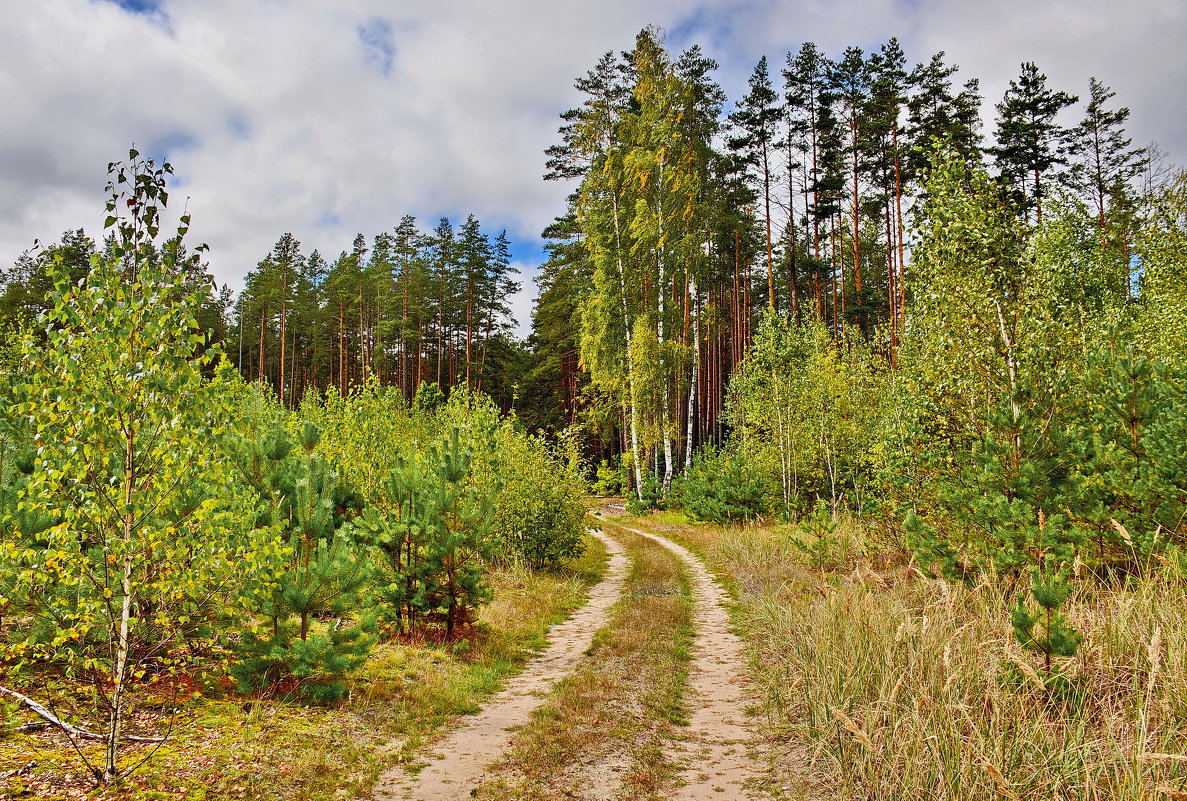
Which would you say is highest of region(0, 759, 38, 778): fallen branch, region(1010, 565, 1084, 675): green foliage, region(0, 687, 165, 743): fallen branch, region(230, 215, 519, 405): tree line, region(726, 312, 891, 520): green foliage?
region(230, 215, 519, 405): tree line

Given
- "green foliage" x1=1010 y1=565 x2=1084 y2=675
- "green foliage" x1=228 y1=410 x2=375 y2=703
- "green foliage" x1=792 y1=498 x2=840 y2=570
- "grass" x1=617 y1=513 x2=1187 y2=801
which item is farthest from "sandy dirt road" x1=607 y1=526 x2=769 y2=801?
"green foliage" x1=228 y1=410 x2=375 y2=703

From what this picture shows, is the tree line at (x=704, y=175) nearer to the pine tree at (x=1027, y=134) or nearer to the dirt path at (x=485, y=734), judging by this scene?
the pine tree at (x=1027, y=134)

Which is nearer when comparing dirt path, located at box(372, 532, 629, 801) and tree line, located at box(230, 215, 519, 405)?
dirt path, located at box(372, 532, 629, 801)

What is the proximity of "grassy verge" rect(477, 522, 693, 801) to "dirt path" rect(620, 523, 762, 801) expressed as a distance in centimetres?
14

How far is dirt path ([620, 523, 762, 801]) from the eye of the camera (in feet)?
12.9

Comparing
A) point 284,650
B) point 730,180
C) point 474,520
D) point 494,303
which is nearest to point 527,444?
point 474,520

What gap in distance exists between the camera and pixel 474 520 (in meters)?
7.43

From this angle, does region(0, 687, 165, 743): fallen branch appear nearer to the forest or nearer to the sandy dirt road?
the forest

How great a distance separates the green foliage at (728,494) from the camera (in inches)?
692

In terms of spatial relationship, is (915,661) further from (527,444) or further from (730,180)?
(730,180)

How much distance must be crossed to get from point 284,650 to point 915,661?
457cm

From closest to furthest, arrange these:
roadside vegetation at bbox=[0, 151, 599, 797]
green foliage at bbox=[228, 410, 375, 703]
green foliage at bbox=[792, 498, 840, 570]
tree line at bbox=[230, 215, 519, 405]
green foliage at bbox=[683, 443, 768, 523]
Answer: roadside vegetation at bbox=[0, 151, 599, 797] < green foliage at bbox=[228, 410, 375, 703] < green foliage at bbox=[792, 498, 840, 570] < green foliage at bbox=[683, 443, 768, 523] < tree line at bbox=[230, 215, 519, 405]

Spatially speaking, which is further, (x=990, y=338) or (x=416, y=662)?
(x=990, y=338)

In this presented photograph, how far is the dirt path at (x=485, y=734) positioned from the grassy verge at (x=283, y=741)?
18 centimetres
